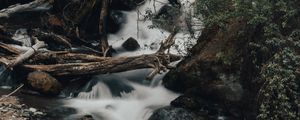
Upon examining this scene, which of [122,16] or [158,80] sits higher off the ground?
[122,16]

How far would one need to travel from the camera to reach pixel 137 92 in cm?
1097

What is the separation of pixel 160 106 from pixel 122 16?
6565 millimetres

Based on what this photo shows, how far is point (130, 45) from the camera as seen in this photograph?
13797 mm

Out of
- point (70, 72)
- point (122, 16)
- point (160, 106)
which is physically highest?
point (122, 16)

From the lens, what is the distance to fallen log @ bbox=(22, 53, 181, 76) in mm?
10703

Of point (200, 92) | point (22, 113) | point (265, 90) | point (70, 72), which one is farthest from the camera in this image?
point (70, 72)

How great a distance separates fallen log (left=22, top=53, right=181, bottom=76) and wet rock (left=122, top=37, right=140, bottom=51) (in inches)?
104

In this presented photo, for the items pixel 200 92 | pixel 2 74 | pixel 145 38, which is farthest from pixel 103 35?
pixel 200 92

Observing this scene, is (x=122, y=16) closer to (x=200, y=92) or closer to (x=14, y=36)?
(x=14, y=36)

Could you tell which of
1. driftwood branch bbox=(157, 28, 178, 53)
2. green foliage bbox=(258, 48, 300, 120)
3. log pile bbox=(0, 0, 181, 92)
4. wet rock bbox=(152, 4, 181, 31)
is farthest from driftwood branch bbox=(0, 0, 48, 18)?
green foliage bbox=(258, 48, 300, 120)

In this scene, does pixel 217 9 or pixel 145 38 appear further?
pixel 145 38

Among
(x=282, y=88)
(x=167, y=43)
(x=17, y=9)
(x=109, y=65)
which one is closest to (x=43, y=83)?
(x=109, y=65)

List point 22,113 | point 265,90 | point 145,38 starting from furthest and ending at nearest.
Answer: point 145,38 < point 22,113 < point 265,90

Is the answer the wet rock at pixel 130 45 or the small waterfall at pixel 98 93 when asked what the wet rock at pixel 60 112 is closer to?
the small waterfall at pixel 98 93
